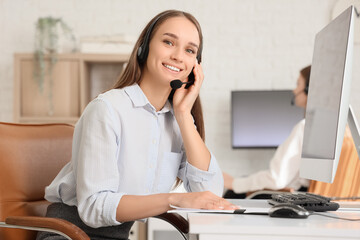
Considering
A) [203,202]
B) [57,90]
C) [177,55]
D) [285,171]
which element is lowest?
[285,171]

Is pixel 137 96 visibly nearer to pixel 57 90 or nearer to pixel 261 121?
pixel 57 90

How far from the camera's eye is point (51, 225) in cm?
131

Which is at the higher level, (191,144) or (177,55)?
(177,55)

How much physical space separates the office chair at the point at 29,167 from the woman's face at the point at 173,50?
1.40 feet

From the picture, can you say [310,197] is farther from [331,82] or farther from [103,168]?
[103,168]

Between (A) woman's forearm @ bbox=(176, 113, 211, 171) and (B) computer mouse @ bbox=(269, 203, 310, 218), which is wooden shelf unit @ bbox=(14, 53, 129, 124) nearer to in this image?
(A) woman's forearm @ bbox=(176, 113, 211, 171)

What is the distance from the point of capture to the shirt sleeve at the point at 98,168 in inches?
51.4

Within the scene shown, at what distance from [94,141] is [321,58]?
628 millimetres

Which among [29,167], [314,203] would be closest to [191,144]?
[314,203]

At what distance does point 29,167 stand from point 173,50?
2.07 ft

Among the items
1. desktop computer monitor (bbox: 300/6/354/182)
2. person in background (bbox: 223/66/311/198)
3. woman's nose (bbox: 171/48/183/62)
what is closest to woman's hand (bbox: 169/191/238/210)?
desktop computer monitor (bbox: 300/6/354/182)

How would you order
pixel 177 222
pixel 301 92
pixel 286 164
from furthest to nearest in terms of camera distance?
1. pixel 301 92
2. pixel 286 164
3. pixel 177 222

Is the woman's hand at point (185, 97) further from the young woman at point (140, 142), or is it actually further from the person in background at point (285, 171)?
the person in background at point (285, 171)

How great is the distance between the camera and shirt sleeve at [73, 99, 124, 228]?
4.28ft
